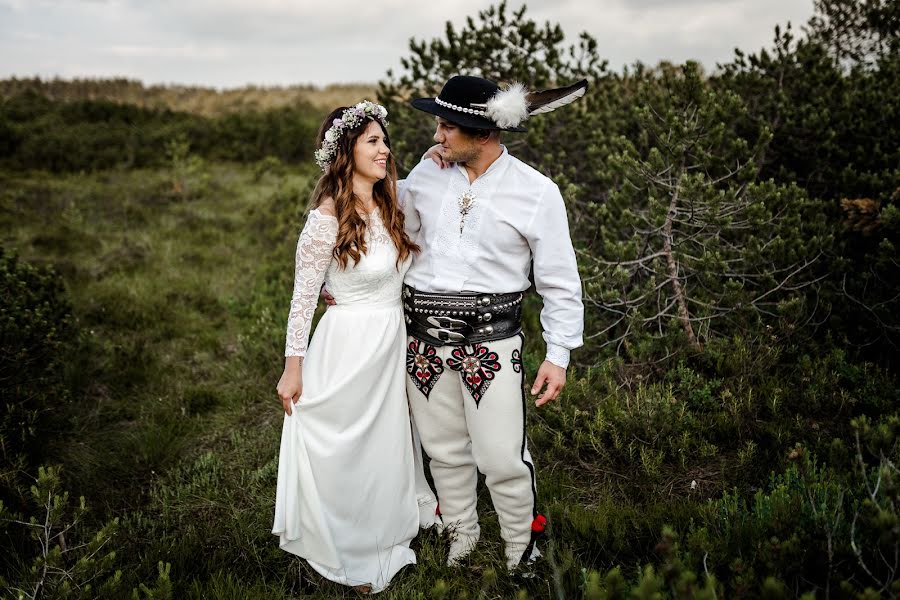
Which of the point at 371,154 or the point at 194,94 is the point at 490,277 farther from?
the point at 194,94

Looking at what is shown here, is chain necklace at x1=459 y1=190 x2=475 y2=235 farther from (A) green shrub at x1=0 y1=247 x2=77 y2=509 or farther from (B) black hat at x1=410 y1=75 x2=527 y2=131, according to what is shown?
(A) green shrub at x1=0 y1=247 x2=77 y2=509

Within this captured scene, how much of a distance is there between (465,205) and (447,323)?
1.78 feet

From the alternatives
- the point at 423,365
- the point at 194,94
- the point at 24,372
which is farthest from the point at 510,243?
the point at 194,94

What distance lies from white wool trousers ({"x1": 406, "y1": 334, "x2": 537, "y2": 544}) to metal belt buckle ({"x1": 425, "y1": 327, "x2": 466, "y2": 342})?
0.18ft

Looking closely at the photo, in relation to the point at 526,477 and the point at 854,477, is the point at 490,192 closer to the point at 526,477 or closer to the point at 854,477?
the point at 526,477

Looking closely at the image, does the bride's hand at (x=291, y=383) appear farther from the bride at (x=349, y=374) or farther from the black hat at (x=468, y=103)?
the black hat at (x=468, y=103)

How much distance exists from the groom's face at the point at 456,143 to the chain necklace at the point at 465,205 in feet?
0.52

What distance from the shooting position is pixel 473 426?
111 inches

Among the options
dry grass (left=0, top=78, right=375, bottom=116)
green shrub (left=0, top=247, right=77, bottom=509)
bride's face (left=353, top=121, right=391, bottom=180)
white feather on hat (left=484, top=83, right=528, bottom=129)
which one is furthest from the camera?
dry grass (left=0, top=78, right=375, bottom=116)

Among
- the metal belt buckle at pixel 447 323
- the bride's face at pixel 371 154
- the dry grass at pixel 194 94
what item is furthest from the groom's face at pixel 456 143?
the dry grass at pixel 194 94

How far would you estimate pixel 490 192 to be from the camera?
2719mm

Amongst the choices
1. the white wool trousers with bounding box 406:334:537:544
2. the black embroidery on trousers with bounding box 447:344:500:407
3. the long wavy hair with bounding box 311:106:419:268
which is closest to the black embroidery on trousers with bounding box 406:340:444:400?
the white wool trousers with bounding box 406:334:537:544

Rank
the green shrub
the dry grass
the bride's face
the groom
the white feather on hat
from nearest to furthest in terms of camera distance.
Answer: the white feather on hat
the groom
the bride's face
the green shrub
the dry grass

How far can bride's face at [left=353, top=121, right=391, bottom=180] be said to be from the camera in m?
2.82
